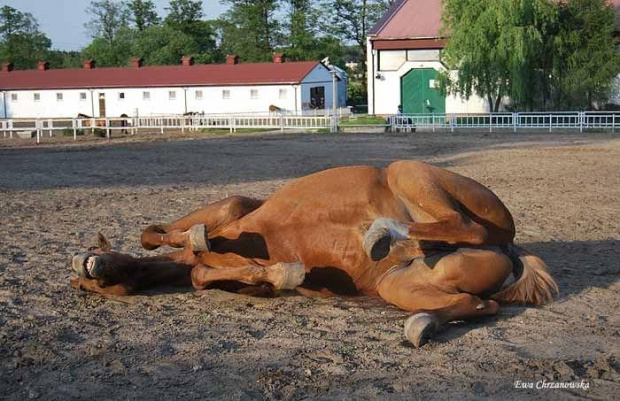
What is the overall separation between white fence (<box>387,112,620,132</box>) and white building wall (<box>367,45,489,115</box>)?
6.26m

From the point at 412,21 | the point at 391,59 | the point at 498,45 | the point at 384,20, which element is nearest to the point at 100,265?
the point at 498,45

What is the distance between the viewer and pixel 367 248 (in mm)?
4648

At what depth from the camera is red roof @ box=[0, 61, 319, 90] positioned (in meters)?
54.2

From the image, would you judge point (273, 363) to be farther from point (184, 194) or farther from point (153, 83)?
point (153, 83)

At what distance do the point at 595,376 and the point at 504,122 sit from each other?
29582mm

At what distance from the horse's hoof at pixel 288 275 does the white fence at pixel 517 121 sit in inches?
1045

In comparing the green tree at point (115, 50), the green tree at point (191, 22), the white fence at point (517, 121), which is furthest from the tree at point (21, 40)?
the white fence at point (517, 121)

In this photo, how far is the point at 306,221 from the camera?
5371mm

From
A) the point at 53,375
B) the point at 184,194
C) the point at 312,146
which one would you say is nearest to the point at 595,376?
the point at 53,375

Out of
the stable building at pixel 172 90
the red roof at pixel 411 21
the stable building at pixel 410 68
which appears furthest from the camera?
the stable building at pixel 172 90

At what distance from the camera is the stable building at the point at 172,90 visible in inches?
2122

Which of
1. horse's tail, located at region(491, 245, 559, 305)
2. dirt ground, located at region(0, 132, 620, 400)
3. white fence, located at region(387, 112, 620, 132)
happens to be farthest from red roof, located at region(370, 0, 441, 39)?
horse's tail, located at region(491, 245, 559, 305)

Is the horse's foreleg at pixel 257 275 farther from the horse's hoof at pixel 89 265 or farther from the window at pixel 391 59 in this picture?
the window at pixel 391 59

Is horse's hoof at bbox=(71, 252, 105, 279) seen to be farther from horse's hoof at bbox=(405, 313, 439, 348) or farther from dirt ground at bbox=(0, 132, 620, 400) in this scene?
horse's hoof at bbox=(405, 313, 439, 348)
